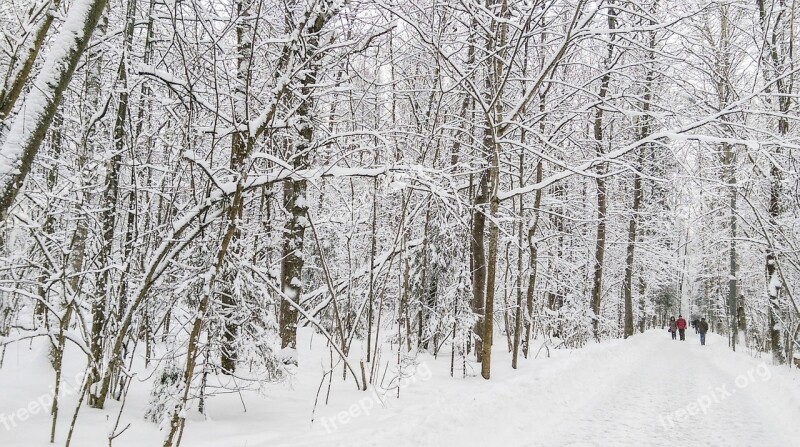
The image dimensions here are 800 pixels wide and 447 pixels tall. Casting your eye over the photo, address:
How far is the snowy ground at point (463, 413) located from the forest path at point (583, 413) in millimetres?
19

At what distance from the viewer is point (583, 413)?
7449mm

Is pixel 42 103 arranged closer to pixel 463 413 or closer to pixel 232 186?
pixel 232 186

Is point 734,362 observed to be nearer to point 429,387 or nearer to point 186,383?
point 429,387

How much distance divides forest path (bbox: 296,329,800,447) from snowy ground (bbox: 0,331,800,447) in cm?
2

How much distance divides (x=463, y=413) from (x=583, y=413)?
8.86 feet

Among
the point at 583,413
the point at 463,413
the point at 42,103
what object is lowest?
the point at 583,413

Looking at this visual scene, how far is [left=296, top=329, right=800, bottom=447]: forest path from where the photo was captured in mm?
5492

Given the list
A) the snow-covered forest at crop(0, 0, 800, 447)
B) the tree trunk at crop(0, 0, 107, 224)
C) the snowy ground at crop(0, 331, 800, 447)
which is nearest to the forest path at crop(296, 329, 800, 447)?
the snowy ground at crop(0, 331, 800, 447)

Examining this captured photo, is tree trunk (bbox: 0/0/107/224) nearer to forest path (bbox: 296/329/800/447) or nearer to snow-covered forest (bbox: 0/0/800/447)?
snow-covered forest (bbox: 0/0/800/447)

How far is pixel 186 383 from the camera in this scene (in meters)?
4.04

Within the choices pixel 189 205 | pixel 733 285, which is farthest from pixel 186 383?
pixel 733 285

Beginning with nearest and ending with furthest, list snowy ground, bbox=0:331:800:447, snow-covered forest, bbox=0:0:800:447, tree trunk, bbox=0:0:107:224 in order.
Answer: tree trunk, bbox=0:0:107:224, snow-covered forest, bbox=0:0:800:447, snowy ground, bbox=0:331:800:447

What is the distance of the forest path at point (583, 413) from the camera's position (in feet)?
18.0

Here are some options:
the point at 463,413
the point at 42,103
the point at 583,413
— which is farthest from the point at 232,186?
the point at 583,413
